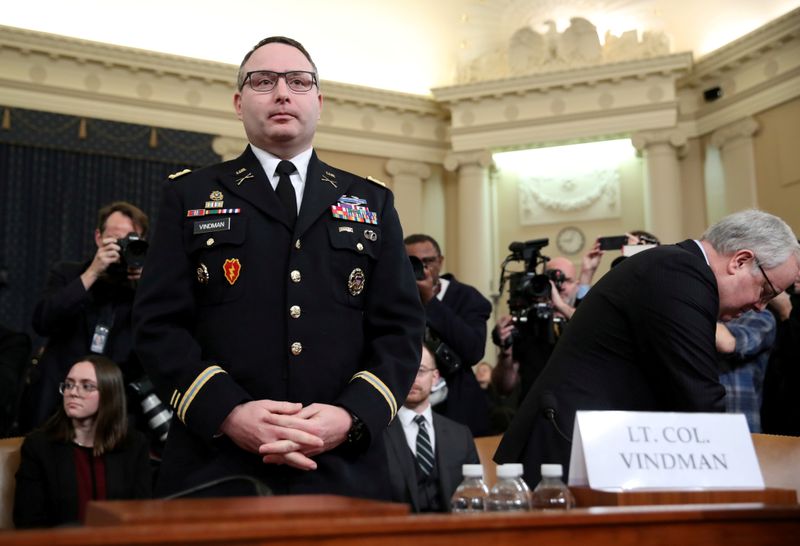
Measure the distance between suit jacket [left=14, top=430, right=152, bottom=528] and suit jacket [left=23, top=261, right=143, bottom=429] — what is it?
363mm

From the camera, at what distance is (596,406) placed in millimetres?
2379

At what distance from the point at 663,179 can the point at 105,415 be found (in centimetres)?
837

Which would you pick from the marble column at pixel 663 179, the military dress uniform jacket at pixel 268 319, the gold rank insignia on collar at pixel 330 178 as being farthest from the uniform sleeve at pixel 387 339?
the marble column at pixel 663 179

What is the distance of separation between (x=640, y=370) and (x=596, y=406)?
152 millimetres

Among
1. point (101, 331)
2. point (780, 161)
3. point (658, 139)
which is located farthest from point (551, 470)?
point (658, 139)

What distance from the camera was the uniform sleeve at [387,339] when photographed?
6.45ft

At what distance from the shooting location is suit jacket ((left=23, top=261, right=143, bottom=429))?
402 cm

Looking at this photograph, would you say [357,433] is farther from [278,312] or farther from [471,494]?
[471,494]

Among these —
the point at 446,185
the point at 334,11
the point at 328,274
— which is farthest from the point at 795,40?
the point at 328,274

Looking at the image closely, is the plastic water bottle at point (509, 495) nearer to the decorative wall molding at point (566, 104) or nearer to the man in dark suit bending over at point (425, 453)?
the man in dark suit bending over at point (425, 453)

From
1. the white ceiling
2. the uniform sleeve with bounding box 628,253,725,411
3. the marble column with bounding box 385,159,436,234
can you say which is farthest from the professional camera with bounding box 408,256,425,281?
the white ceiling

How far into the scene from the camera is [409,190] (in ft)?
38.4

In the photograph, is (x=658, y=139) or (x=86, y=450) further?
(x=658, y=139)

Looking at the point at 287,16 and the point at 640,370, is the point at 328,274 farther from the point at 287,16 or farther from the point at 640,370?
the point at 287,16
